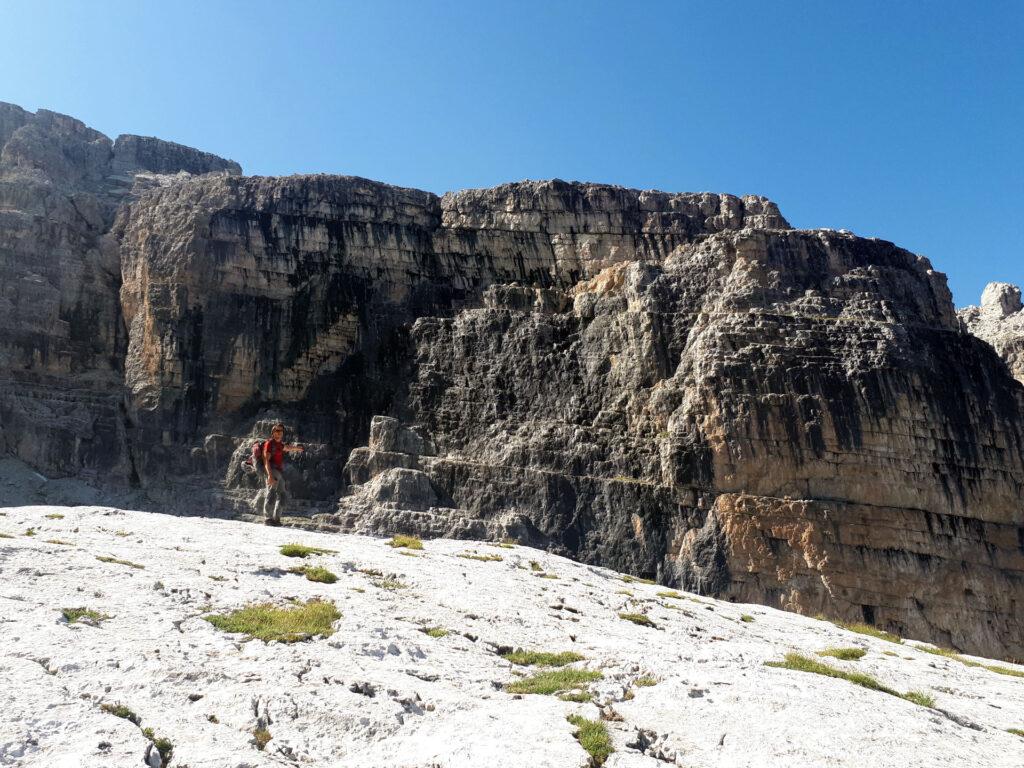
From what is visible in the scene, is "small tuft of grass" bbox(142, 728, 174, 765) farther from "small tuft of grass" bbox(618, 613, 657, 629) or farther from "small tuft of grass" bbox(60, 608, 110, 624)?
"small tuft of grass" bbox(618, 613, 657, 629)

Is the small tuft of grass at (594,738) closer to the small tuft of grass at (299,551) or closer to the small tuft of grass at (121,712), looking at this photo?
the small tuft of grass at (121,712)

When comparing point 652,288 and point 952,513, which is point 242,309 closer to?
point 652,288

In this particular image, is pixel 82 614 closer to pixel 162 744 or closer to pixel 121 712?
pixel 121 712

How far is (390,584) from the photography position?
534 inches

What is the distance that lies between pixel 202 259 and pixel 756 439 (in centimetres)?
2623

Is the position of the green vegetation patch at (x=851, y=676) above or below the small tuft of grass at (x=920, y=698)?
above

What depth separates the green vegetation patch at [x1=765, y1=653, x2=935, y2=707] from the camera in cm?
978

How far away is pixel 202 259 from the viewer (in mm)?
38188

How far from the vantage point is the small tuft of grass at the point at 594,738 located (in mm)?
6930

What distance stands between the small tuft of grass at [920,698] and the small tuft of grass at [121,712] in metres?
8.20

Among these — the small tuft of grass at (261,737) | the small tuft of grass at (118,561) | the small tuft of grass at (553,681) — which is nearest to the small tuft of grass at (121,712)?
the small tuft of grass at (261,737)

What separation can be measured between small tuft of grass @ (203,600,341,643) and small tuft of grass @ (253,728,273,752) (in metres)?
2.33

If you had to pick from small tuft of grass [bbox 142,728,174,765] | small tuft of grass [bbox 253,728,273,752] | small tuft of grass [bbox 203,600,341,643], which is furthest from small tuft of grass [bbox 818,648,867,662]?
small tuft of grass [bbox 142,728,174,765]

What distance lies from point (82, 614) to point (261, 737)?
3762mm
